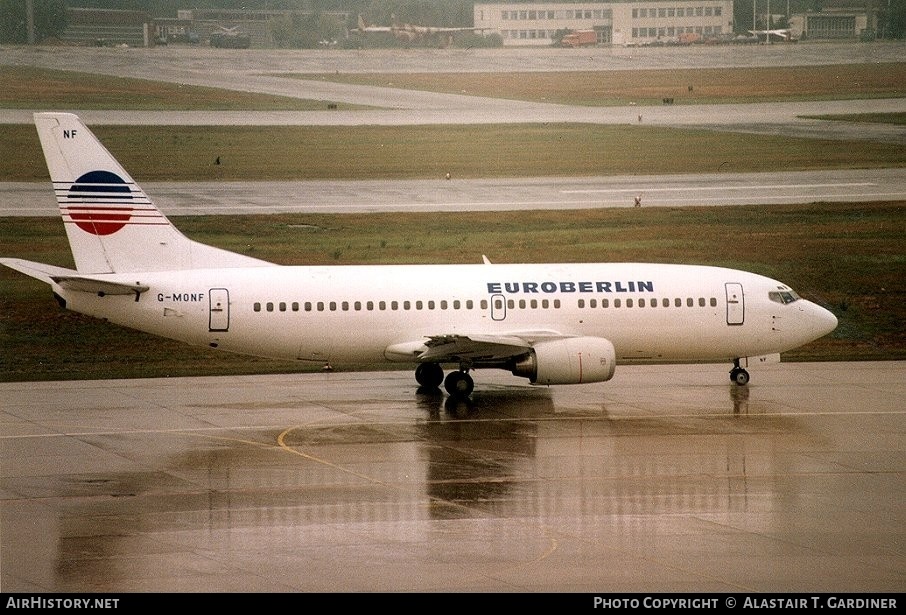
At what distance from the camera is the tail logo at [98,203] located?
131 feet

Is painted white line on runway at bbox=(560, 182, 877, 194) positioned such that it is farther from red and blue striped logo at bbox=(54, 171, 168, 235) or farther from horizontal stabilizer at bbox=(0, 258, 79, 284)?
horizontal stabilizer at bbox=(0, 258, 79, 284)

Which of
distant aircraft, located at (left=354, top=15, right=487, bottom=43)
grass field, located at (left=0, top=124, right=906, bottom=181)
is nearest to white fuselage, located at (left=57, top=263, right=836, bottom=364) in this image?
grass field, located at (left=0, top=124, right=906, bottom=181)

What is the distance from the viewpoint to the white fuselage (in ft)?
128

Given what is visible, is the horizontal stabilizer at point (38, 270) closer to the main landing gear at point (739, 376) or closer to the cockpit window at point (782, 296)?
the main landing gear at point (739, 376)

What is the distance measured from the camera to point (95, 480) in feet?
98.1

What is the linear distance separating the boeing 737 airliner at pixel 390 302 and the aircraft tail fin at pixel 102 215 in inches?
1.1

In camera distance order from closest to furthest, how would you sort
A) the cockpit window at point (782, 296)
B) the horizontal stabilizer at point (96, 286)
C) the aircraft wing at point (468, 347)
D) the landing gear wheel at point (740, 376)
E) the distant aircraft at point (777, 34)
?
the horizontal stabilizer at point (96, 286), the aircraft wing at point (468, 347), the cockpit window at point (782, 296), the landing gear wheel at point (740, 376), the distant aircraft at point (777, 34)

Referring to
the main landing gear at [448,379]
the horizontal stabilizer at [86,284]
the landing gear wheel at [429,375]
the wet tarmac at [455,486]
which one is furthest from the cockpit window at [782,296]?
the horizontal stabilizer at [86,284]

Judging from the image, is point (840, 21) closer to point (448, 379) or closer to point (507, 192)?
point (507, 192)

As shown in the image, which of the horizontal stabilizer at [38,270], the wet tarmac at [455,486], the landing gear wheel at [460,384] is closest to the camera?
the wet tarmac at [455,486]

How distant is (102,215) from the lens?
4003cm

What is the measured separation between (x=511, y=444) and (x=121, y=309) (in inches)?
469

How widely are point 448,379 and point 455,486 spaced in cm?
1083

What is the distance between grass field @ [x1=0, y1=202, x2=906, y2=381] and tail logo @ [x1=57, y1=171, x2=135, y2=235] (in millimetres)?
9375
